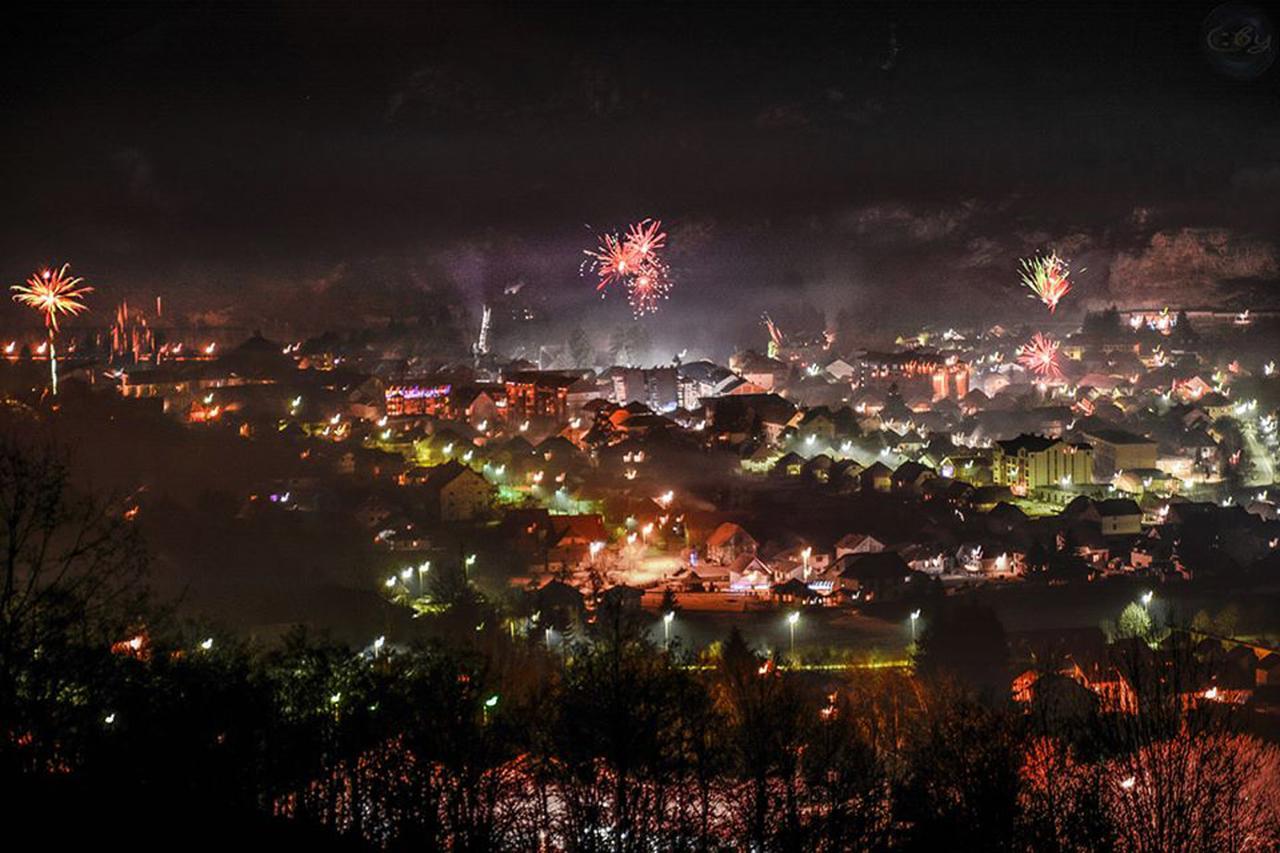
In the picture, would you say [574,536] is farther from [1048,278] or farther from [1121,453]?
[1048,278]

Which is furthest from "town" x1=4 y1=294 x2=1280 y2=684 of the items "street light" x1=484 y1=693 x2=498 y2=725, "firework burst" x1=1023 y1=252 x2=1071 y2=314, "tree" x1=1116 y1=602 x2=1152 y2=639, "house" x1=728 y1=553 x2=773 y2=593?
"street light" x1=484 y1=693 x2=498 y2=725

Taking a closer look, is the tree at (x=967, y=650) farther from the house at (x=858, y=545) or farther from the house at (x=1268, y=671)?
the house at (x=858, y=545)

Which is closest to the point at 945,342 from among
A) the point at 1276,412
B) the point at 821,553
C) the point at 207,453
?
the point at 1276,412

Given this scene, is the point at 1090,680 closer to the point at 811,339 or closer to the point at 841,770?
the point at 841,770

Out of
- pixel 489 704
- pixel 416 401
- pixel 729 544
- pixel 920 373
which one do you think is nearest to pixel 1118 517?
pixel 729 544

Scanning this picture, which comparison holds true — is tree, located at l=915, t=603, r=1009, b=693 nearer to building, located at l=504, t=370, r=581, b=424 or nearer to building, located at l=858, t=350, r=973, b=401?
building, located at l=504, t=370, r=581, b=424

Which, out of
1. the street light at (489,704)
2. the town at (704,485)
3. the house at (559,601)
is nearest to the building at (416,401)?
the town at (704,485)
